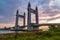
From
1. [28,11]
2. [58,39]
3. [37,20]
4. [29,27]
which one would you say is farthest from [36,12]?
[58,39]

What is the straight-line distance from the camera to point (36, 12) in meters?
104

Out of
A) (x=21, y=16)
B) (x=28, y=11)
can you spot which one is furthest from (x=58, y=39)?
(x=21, y=16)

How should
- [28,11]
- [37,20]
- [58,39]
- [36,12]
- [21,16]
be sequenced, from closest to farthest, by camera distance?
[58,39], [28,11], [37,20], [36,12], [21,16]

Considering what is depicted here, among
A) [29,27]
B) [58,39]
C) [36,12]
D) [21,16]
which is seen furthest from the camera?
[21,16]

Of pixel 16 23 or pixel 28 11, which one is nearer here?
pixel 28 11

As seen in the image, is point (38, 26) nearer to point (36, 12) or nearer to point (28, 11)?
point (28, 11)

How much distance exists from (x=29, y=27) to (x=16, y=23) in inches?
779

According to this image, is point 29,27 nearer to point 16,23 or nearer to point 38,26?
point 38,26

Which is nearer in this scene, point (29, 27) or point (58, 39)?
point (58, 39)

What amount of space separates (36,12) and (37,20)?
9264mm

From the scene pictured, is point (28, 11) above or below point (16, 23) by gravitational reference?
above

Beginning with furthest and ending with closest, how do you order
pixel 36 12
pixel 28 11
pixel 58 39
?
pixel 36 12, pixel 28 11, pixel 58 39

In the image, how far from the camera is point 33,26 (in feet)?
287

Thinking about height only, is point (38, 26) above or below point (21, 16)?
below
